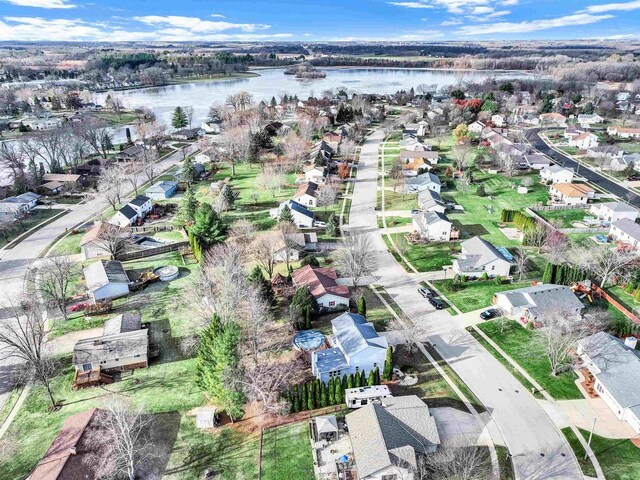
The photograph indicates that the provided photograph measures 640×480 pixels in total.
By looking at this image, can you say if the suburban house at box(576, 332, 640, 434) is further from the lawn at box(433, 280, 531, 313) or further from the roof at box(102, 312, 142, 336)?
the roof at box(102, 312, 142, 336)

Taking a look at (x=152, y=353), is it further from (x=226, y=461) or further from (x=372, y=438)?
(x=372, y=438)

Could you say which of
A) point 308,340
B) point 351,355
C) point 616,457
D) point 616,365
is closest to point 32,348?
point 308,340

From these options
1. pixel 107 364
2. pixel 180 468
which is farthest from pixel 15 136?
pixel 180 468

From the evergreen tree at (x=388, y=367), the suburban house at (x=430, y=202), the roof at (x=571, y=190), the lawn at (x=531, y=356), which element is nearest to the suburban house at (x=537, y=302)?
the lawn at (x=531, y=356)

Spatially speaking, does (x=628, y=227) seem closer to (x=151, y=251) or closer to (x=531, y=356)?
(x=531, y=356)

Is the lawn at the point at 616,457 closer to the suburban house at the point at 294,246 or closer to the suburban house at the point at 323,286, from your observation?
the suburban house at the point at 323,286

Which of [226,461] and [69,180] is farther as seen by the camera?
[69,180]
